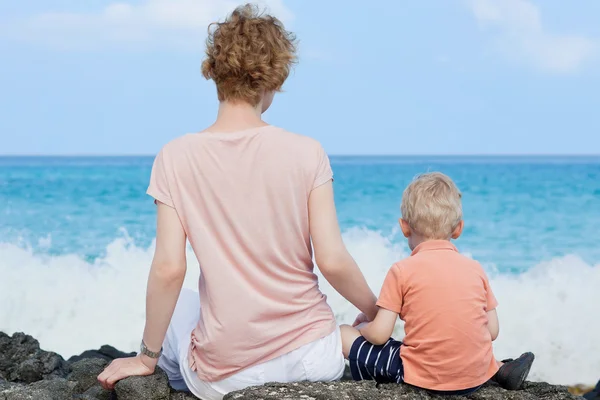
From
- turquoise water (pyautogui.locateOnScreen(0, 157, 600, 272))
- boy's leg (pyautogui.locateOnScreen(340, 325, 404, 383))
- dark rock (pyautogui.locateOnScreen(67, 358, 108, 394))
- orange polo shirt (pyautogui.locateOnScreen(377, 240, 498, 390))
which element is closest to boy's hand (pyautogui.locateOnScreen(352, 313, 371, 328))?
boy's leg (pyautogui.locateOnScreen(340, 325, 404, 383))

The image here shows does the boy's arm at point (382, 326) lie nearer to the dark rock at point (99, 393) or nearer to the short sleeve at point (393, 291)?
the short sleeve at point (393, 291)

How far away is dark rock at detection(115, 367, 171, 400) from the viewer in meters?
3.09

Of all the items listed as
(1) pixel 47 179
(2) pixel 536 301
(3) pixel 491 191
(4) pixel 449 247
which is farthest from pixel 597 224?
(1) pixel 47 179

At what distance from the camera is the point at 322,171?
114 inches

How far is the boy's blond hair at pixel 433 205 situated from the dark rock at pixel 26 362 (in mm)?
2212

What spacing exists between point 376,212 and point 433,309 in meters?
13.7

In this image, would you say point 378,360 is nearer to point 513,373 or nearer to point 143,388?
point 513,373

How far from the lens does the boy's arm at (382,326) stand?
305 centimetres

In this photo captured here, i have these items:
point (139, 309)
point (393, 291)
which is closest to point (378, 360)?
point (393, 291)

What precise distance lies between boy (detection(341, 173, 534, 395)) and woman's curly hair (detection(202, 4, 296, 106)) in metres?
0.75

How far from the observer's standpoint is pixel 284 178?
9.37 feet

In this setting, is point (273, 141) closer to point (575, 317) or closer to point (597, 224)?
point (575, 317)

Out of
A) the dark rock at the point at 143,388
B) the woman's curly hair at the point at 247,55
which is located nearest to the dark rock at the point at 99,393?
the dark rock at the point at 143,388

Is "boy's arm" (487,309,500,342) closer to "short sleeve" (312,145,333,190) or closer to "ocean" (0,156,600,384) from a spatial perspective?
"short sleeve" (312,145,333,190)
